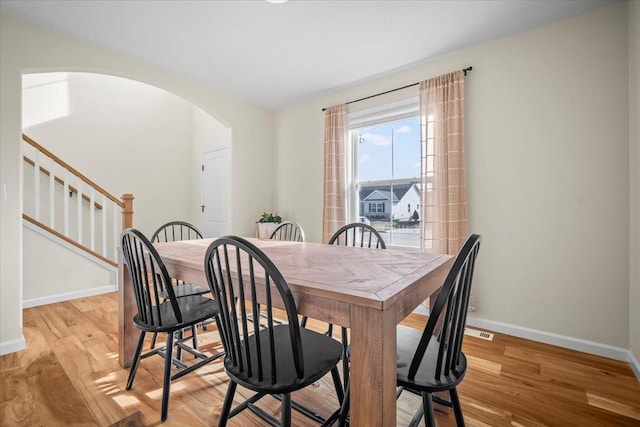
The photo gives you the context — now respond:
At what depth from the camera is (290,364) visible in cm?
115

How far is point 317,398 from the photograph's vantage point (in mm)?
1652

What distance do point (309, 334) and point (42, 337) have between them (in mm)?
2469

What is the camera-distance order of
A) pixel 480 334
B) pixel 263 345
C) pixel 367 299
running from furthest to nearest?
1. pixel 480 334
2. pixel 263 345
3. pixel 367 299

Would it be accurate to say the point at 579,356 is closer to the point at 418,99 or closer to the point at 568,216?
the point at 568,216

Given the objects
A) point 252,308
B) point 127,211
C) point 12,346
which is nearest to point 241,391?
point 252,308

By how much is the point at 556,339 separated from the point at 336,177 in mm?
2433

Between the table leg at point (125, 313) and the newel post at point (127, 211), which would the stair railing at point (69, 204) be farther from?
the table leg at point (125, 313)

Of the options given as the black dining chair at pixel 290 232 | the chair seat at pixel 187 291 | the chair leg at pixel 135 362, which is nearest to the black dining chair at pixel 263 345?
the chair leg at pixel 135 362

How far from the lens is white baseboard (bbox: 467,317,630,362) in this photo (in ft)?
6.82

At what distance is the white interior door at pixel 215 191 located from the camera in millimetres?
5035

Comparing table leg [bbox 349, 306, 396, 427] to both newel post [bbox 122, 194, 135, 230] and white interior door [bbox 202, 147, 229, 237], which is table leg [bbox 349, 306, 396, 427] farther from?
white interior door [bbox 202, 147, 229, 237]

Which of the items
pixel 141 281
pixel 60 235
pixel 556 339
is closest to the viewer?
pixel 141 281

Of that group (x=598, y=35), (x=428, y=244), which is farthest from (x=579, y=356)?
(x=598, y=35)

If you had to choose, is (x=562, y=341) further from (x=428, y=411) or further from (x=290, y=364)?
(x=290, y=364)
